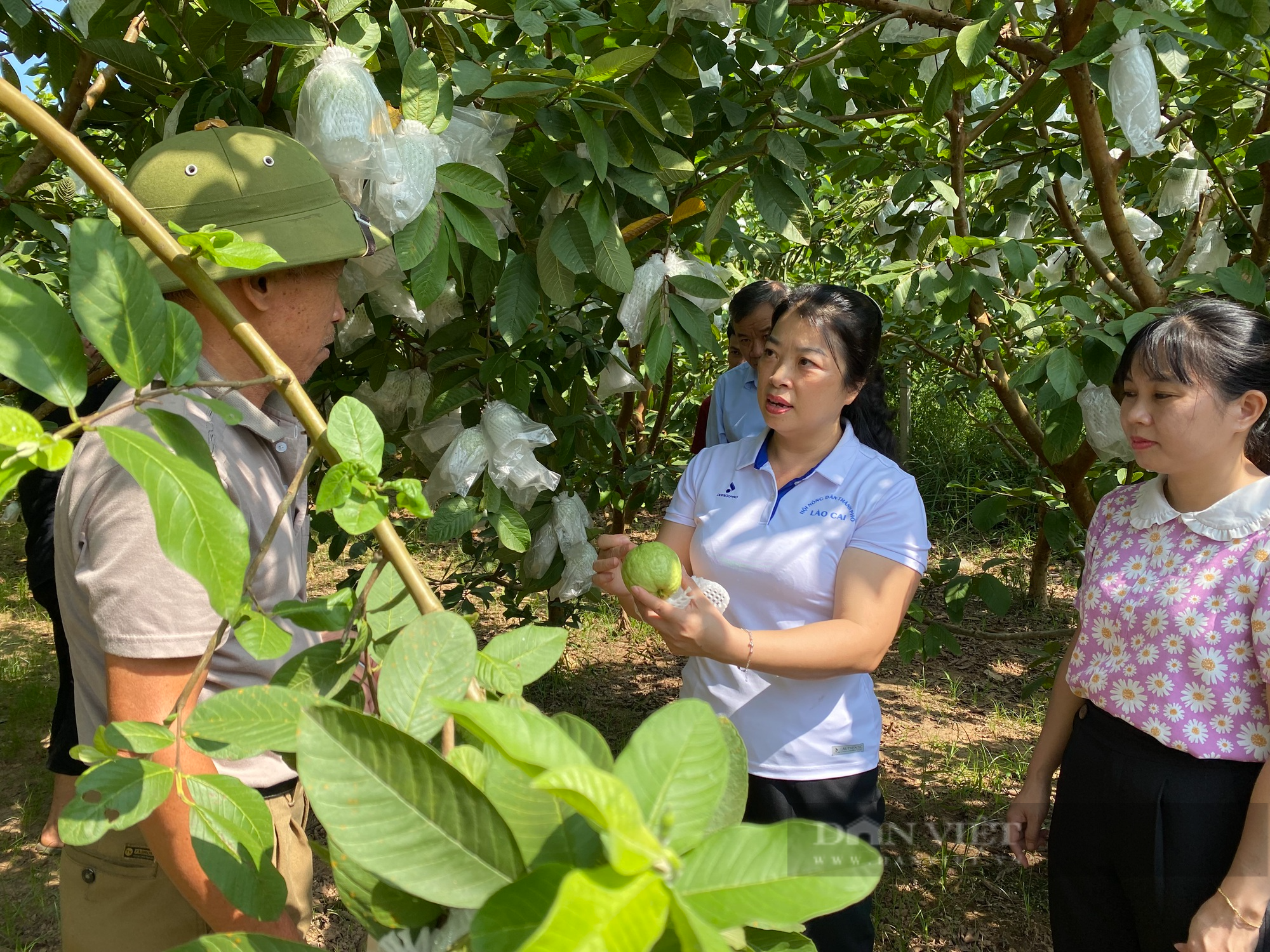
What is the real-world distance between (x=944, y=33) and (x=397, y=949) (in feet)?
7.26

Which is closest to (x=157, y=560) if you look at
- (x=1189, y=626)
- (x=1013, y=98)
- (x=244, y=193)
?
(x=244, y=193)

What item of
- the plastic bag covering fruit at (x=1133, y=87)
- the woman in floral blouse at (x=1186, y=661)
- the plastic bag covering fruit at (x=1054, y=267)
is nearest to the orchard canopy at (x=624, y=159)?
the plastic bag covering fruit at (x=1133, y=87)

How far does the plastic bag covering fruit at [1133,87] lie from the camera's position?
1.58 meters

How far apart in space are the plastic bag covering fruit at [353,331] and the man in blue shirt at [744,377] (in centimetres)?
111

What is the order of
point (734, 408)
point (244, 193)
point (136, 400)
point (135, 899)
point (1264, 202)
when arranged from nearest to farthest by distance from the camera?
point (136, 400), point (244, 193), point (135, 899), point (1264, 202), point (734, 408)

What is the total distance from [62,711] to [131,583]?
1.17 meters

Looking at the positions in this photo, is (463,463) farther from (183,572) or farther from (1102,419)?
(1102,419)

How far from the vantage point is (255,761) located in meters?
1.16

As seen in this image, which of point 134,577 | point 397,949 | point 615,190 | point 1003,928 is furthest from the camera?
point 1003,928

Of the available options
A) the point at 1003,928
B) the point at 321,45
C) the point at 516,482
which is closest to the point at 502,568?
the point at 516,482

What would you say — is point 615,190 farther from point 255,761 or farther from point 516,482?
point 255,761

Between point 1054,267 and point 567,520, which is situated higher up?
point 1054,267

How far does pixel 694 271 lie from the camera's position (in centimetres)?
175

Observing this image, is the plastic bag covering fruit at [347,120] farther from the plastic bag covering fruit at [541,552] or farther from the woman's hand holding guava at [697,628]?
the plastic bag covering fruit at [541,552]
